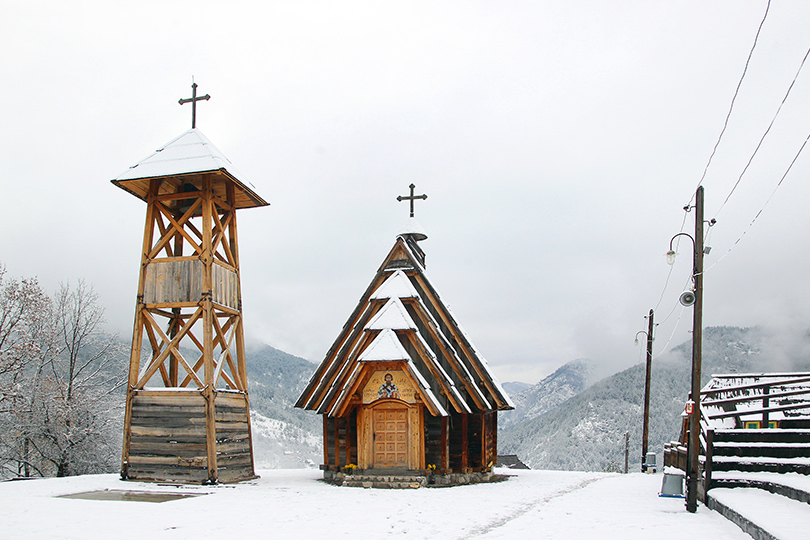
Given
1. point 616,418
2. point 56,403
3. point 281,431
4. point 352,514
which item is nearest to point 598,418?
point 616,418

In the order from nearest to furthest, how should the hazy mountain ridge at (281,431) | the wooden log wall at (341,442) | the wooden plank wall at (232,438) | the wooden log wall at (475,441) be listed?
the wooden plank wall at (232,438) → the wooden log wall at (341,442) → the wooden log wall at (475,441) → the hazy mountain ridge at (281,431)

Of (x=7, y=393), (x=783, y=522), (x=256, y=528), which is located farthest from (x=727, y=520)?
(x=7, y=393)

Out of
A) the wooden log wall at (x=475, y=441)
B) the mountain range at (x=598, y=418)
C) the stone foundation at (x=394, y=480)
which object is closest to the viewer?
the stone foundation at (x=394, y=480)

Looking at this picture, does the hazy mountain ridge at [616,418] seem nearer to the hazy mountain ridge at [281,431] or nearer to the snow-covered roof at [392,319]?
the hazy mountain ridge at [281,431]

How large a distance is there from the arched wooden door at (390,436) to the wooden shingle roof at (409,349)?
107 centimetres

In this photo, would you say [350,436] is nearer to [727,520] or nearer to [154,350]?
[154,350]

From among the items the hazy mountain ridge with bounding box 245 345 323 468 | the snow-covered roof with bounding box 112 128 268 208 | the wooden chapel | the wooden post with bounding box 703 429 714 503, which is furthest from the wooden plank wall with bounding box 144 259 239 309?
the hazy mountain ridge with bounding box 245 345 323 468

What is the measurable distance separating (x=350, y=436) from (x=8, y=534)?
11.3 metres

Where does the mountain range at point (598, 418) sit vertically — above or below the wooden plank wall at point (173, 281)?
below

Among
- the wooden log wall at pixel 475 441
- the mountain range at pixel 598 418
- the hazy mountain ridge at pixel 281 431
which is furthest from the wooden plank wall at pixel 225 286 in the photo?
the mountain range at pixel 598 418

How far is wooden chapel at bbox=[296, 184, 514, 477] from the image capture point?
20516 millimetres

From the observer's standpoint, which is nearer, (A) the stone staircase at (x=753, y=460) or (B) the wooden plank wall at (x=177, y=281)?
(A) the stone staircase at (x=753, y=460)

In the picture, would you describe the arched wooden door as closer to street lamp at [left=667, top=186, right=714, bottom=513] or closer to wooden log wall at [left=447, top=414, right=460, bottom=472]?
wooden log wall at [left=447, top=414, right=460, bottom=472]

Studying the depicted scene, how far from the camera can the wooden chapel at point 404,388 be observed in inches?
808
